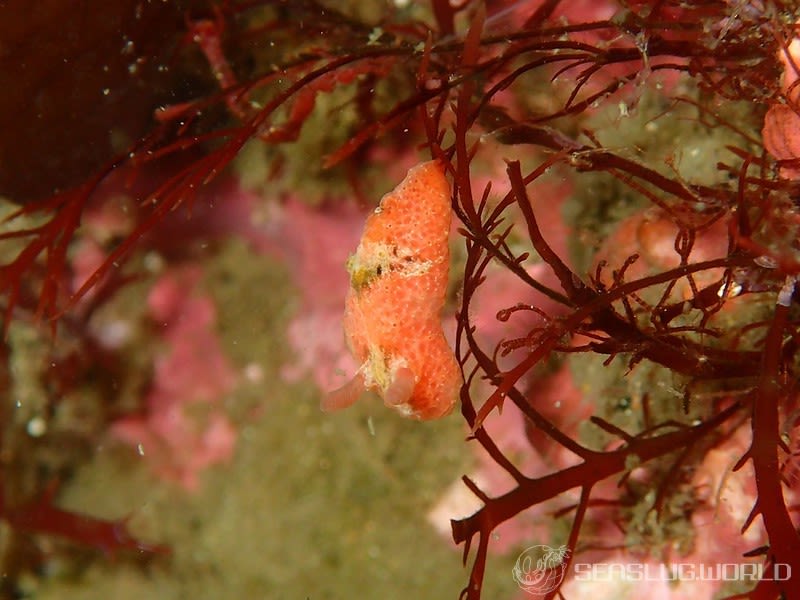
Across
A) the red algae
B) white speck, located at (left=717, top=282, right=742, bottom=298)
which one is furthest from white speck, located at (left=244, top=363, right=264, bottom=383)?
white speck, located at (left=717, top=282, right=742, bottom=298)

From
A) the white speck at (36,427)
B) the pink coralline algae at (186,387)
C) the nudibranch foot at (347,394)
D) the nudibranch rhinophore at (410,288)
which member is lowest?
the nudibranch foot at (347,394)

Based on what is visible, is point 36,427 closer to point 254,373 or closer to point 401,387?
point 254,373

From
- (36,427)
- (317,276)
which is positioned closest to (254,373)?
(317,276)

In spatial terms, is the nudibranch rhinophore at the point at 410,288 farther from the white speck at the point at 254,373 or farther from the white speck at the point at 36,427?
the white speck at the point at 36,427

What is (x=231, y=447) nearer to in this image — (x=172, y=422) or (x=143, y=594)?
(x=172, y=422)

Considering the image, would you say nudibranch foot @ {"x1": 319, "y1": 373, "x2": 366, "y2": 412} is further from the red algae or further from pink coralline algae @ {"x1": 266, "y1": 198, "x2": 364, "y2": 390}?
pink coralline algae @ {"x1": 266, "y1": 198, "x2": 364, "y2": 390}

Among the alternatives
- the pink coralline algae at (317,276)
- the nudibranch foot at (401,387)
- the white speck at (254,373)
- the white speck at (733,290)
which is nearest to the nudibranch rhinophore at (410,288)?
the nudibranch foot at (401,387)
